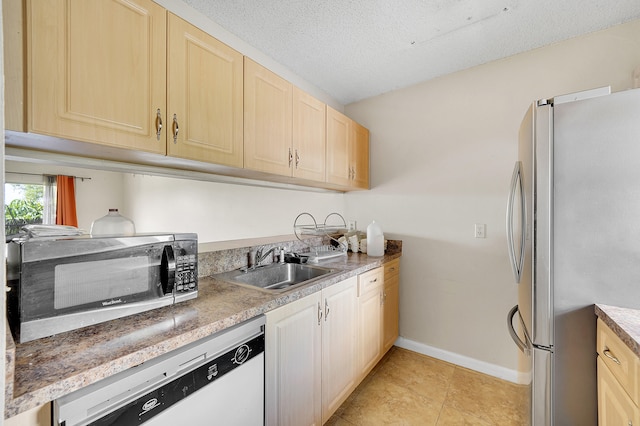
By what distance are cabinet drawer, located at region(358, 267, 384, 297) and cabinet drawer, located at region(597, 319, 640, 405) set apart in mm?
1139

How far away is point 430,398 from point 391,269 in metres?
0.93

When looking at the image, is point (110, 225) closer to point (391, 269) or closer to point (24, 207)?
point (24, 207)

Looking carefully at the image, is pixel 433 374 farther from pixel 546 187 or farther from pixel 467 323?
pixel 546 187

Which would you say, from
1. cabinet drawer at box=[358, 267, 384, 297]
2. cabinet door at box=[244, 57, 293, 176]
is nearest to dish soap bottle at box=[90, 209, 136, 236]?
cabinet door at box=[244, 57, 293, 176]

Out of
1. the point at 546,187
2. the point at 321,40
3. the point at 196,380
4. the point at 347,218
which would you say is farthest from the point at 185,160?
the point at 347,218

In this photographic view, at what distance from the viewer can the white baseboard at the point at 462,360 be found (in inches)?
80.4

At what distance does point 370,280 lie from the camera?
1958 mm

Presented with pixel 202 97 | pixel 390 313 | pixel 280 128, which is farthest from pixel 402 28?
pixel 390 313

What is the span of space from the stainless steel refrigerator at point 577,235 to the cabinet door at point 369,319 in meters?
0.95

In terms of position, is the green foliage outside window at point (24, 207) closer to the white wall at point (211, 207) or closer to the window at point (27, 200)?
the window at point (27, 200)

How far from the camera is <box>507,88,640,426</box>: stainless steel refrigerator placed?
0.98 metres

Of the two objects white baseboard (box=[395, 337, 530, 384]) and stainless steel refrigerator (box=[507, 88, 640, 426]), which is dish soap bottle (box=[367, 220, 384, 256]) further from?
stainless steel refrigerator (box=[507, 88, 640, 426])

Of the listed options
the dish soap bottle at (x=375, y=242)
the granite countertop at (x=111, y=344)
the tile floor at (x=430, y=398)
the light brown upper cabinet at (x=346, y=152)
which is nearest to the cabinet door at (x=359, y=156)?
the light brown upper cabinet at (x=346, y=152)

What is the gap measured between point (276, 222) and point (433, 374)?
5.73 ft
